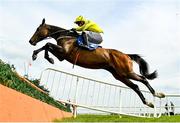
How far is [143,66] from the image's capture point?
12.9m

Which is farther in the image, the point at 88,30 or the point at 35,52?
the point at 88,30

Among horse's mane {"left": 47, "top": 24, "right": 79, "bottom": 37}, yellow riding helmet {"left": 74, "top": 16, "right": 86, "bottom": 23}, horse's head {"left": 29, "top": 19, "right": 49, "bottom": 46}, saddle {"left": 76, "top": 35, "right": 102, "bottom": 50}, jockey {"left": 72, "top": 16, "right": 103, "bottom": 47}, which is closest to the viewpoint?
yellow riding helmet {"left": 74, "top": 16, "right": 86, "bottom": 23}

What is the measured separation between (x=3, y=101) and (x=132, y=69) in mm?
5917

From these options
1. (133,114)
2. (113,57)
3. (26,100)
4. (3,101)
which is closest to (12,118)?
(3,101)

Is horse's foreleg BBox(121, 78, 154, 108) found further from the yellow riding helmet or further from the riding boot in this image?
the yellow riding helmet

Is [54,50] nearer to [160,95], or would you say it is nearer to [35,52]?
[35,52]

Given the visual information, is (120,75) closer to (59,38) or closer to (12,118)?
(59,38)

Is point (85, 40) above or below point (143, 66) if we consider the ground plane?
above

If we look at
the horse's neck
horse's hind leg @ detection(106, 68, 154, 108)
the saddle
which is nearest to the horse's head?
the horse's neck

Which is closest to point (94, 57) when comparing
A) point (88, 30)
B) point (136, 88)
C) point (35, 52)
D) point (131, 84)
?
point (88, 30)

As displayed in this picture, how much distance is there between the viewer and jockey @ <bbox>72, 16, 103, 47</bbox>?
11102 millimetres

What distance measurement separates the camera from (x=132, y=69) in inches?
491

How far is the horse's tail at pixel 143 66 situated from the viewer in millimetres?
12742

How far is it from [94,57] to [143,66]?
7.03 ft
